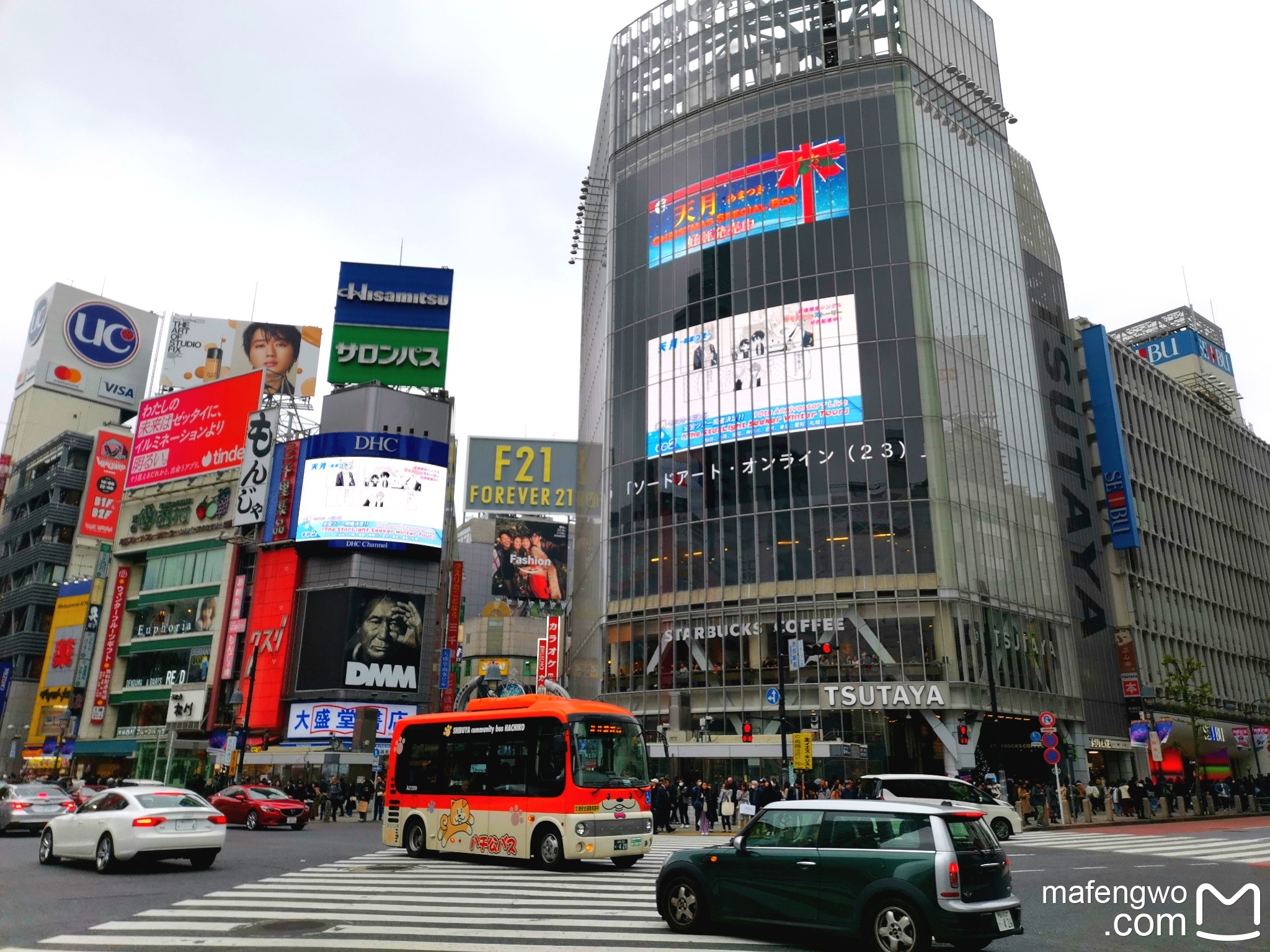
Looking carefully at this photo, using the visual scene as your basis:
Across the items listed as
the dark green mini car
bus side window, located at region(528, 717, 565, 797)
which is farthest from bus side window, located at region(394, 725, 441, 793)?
the dark green mini car

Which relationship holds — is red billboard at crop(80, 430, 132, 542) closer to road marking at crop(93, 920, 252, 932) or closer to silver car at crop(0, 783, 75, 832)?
silver car at crop(0, 783, 75, 832)

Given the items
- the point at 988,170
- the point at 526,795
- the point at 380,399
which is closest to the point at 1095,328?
the point at 988,170

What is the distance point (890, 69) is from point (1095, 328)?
25.4 m

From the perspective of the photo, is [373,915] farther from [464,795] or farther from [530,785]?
[464,795]

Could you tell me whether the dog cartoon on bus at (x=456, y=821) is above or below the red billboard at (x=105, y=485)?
below

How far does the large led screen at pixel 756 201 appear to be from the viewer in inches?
2180

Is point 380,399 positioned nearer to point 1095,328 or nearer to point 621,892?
point 1095,328

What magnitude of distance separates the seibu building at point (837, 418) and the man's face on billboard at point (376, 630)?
1340 cm

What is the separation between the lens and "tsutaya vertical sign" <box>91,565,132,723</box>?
7294cm

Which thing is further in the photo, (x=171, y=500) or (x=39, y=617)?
(x=39, y=617)

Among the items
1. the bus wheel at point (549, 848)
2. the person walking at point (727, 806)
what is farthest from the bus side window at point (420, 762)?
the person walking at point (727, 806)

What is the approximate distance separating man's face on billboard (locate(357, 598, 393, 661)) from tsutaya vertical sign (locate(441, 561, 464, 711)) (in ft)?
16.6

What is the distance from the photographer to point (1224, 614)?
7756 cm

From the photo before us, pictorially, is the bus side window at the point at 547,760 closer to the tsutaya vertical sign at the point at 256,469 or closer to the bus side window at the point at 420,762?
the bus side window at the point at 420,762
